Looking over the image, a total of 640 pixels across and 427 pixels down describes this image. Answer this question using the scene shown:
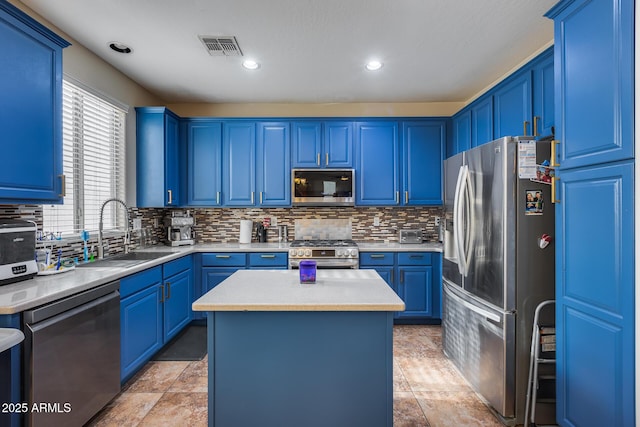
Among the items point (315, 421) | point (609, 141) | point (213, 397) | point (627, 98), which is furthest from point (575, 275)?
point (213, 397)

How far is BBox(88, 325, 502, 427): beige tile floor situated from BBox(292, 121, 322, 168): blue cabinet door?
2.29 meters

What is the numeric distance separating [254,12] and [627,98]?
2052mm

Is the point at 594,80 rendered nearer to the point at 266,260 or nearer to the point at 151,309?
the point at 266,260

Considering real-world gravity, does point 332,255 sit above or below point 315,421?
above

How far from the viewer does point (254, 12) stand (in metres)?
2.14

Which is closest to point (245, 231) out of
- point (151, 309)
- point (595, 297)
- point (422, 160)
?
point (151, 309)

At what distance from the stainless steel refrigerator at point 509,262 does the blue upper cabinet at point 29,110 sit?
272 cm

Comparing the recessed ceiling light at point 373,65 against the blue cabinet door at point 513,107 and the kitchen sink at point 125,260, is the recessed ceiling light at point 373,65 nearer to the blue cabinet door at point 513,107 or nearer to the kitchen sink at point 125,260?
the blue cabinet door at point 513,107

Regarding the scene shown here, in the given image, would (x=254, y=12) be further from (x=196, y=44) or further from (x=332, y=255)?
(x=332, y=255)

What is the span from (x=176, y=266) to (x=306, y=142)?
1965 mm

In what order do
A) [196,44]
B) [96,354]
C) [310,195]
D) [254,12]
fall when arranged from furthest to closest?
[310,195] < [196,44] < [254,12] < [96,354]

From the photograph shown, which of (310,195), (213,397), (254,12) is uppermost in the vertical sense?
(254,12)

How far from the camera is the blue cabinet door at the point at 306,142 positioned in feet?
12.6

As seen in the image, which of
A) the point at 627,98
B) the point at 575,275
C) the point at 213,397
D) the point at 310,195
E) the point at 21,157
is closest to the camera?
the point at 627,98
